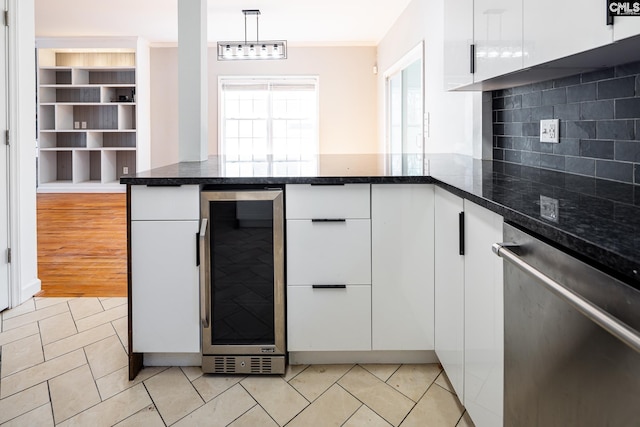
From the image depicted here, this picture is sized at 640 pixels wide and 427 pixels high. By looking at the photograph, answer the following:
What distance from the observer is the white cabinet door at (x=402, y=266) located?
2.01m

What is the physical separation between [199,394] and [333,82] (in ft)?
23.0

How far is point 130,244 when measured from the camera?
6.62ft

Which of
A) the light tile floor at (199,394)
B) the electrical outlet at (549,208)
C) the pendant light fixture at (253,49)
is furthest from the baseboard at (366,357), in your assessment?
the pendant light fixture at (253,49)

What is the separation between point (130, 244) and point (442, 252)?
1256 mm

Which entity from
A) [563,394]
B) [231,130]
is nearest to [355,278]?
[563,394]

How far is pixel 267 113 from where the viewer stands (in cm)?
838

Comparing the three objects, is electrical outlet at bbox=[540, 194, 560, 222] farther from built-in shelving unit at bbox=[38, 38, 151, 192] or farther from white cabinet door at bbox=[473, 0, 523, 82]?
built-in shelving unit at bbox=[38, 38, 151, 192]

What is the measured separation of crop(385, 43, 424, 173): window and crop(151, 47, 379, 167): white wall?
917mm

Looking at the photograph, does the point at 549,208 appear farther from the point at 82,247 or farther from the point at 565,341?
the point at 82,247

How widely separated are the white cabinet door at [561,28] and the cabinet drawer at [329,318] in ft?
3.61

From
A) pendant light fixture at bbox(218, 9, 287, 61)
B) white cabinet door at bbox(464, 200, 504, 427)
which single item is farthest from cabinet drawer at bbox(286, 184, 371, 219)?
pendant light fixture at bbox(218, 9, 287, 61)

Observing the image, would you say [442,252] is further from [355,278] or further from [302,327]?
[302,327]

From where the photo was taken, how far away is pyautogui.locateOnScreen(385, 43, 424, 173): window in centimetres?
529

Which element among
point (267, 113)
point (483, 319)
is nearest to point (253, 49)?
point (267, 113)
